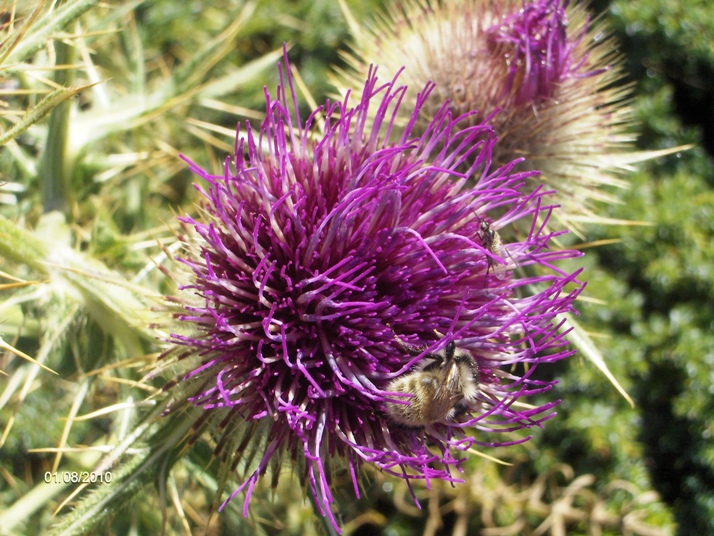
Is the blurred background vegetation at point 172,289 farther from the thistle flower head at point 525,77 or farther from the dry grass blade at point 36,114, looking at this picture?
the thistle flower head at point 525,77

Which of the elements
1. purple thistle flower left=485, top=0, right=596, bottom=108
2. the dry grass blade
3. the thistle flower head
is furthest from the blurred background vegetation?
purple thistle flower left=485, top=0, right=596, bottom=108

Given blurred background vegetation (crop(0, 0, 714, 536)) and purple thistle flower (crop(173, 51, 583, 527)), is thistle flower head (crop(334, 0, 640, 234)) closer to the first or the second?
purple thistle flower (crop(173, 51, 583, 527))

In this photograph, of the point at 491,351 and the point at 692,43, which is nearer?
the point at 491,351

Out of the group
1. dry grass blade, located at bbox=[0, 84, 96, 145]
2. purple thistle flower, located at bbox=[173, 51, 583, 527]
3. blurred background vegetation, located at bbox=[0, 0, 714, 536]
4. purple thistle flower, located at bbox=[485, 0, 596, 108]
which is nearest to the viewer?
dry grass blade, located at bbox=[0, 84, 96, 145]

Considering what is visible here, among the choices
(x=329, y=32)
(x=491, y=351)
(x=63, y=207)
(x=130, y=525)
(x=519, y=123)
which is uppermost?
(x=329, y=32)

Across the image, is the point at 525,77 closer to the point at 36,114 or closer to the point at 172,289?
the point at 172,289

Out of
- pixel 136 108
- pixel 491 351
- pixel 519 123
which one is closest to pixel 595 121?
pixel 519 123

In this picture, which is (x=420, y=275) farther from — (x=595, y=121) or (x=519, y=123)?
(x=595, y=121)
